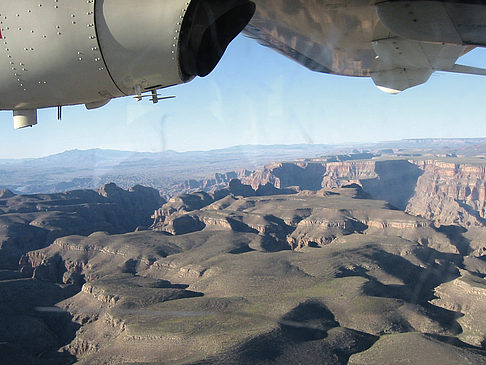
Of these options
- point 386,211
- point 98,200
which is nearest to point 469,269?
point 386,211

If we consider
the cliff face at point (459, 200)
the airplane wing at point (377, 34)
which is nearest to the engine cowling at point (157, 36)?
the airplane wing at point (377, 34)

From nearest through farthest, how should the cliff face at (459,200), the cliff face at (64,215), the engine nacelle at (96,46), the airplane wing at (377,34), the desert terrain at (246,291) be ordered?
the airplane wing at (377,34) → the engine nacelle at (96,46) → the desert terrain at (246,291) → the cliff face at (64,215) → the cliff face at (459,200)

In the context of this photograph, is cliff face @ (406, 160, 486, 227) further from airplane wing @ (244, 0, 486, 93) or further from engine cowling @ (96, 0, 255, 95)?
engine cowling @ (96, 0, 255, 95)

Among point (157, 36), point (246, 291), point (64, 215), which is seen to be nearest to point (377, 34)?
point (157, 36)

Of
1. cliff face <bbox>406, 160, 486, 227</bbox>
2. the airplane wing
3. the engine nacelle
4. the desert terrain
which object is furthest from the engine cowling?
cliff face <bbox>406, 160, 486, 227</bbox>

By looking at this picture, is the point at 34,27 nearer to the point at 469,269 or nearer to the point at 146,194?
the point at 469,269

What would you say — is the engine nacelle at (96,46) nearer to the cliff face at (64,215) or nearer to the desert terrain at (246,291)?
the desert terrain at (246,291)

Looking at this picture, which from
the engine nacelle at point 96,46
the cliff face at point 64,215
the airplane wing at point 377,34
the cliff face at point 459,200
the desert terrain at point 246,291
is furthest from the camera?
the cliff face at point 459,200
